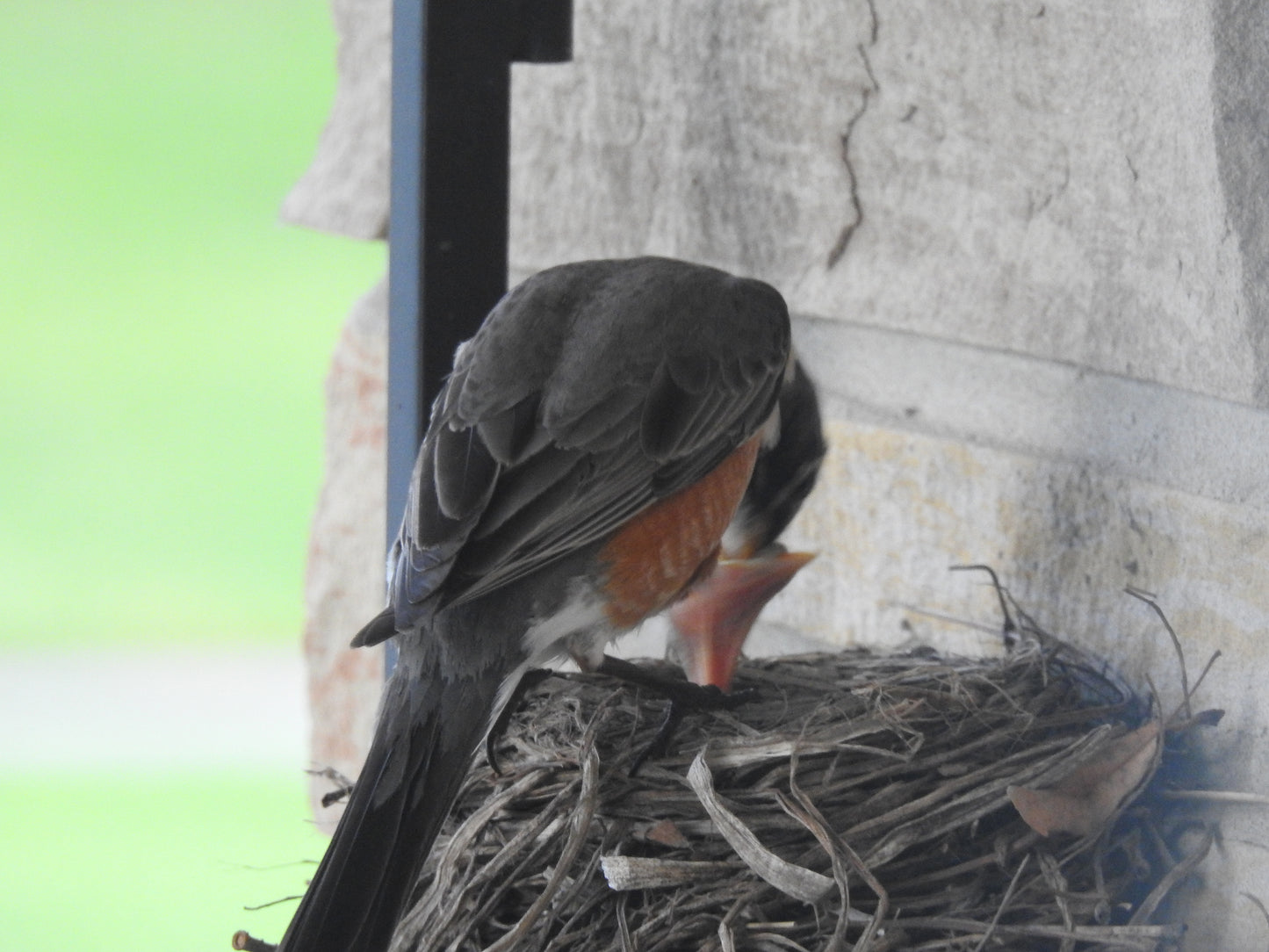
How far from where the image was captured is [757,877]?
1.22m

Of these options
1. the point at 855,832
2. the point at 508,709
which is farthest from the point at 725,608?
the point at 855,832

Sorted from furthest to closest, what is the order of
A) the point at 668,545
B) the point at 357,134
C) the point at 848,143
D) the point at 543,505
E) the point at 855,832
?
1. the point at 357,134
2. the point at 848,143
3. the point at 668,545
4. the point at 543,505
5. the point at 855,832

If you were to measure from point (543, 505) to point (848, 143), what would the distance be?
1.75 feet

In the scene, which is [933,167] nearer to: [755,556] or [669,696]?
[755,556]


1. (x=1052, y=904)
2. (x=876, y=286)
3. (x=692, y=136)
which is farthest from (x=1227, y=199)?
(x=692, y=136)

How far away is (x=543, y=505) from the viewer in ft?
4.62

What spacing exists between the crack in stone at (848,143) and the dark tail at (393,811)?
618 mm

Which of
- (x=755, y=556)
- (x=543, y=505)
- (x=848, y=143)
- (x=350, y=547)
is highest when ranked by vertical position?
(x=848, y=143)

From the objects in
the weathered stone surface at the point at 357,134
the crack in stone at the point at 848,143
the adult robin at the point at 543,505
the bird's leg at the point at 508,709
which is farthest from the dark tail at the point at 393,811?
the weathered stone surface at the point at 357,134

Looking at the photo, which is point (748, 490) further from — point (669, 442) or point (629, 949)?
point (629, 949)

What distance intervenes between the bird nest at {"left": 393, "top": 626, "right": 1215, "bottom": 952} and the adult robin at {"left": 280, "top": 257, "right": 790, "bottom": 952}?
0.35 ft

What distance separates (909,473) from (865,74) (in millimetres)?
416

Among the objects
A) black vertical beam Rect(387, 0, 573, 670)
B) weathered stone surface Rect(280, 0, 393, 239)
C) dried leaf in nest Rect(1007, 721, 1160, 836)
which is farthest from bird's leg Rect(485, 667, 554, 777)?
weathered stone surface Rect(280, 0, 393, 239)

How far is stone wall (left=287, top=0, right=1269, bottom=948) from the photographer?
1.25m
